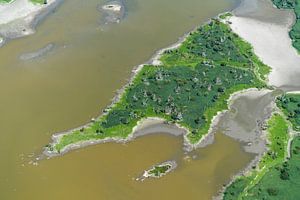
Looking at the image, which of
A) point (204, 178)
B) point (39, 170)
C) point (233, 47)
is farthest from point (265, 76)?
point (39, 170)

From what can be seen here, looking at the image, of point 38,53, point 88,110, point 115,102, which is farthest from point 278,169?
point 38,53

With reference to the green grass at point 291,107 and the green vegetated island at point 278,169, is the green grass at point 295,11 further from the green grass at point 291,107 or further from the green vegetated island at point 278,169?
the green vegetated island at point 278,169

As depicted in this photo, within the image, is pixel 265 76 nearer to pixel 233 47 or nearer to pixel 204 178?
pixel 233 47

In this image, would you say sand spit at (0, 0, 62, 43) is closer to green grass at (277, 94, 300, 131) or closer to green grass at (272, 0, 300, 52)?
green grass at (272, 0, 300, 52)

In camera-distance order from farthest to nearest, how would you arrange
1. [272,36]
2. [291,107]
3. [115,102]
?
[272,36] < [115,102] < [291,107]

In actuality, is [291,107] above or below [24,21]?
below

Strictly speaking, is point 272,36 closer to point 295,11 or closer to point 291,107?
point 295,11
